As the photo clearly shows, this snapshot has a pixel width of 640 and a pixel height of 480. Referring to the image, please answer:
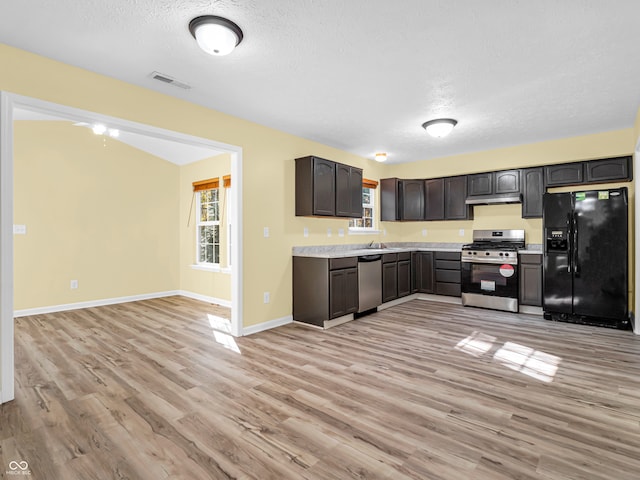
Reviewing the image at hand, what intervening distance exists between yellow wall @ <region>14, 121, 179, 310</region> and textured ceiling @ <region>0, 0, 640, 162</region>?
3.27 metres

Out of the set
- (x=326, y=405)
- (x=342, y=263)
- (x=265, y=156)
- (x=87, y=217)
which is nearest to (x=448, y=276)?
(x=342, y=263)

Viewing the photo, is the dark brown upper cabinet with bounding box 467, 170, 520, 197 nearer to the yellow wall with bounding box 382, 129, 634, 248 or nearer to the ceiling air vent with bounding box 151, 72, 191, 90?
the yellow wall with bounding box 382, 129, 634, 248

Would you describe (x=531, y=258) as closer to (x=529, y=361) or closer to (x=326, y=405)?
A: (x=529, y=361)

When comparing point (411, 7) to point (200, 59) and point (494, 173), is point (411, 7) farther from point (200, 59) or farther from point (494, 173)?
point (494, 173)

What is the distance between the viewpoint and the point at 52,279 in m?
5.23

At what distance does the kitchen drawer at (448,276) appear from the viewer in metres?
5.85

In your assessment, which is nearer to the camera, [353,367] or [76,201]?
[353,367]

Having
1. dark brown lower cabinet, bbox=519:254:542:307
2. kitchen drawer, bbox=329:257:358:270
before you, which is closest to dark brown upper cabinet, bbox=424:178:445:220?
dark brown lower cabinet, bbox=519:254:542:307

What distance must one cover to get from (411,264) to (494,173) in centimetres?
204

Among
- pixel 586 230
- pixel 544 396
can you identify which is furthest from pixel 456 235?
pixel 544 396

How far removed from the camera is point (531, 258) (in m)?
5.00

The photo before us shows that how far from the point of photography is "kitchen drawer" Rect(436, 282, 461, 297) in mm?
5833

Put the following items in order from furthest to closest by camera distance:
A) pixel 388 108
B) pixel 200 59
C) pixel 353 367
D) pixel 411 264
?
pixel 411 264 < pixel 388 108 < pixel 353 367 < pixel 200 59

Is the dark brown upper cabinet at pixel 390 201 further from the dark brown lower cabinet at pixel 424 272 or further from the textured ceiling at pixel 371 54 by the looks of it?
the textured ceiling at pixel 371 54
